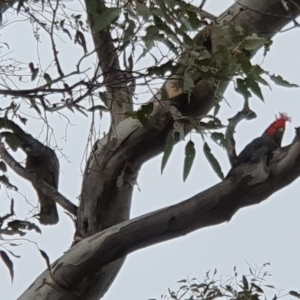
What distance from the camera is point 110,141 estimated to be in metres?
1.30

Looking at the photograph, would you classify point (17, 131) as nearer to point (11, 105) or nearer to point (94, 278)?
point (11, 105)

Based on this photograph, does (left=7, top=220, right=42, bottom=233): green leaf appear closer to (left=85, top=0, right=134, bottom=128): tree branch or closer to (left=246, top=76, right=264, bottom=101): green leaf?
(left=85, top=0, right=134, bottom=128): tree branch

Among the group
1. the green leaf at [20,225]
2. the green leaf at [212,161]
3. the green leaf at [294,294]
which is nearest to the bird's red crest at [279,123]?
the green leaf at [212,161]

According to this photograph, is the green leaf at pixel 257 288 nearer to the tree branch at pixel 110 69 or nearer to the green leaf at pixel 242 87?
the tree branch at pixel 110 69

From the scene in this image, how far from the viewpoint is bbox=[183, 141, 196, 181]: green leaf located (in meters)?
0.91

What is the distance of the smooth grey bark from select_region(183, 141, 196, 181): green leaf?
0.19ft

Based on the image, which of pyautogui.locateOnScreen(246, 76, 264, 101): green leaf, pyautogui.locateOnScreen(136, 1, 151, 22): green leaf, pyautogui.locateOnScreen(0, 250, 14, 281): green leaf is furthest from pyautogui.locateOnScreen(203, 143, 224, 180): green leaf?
pyautogui.locateOnScreen(0, 250, 14, 281): green leaf

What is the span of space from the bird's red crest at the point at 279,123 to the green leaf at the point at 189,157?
26 cm

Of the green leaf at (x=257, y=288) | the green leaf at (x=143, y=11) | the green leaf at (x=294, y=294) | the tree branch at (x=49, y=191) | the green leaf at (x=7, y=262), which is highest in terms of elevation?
the tree branch at (x=49, y=191)

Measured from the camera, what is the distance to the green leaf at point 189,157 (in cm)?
91

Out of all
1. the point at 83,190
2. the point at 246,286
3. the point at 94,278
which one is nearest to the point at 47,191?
the point at 83,190

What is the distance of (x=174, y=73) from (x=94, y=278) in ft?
1.42

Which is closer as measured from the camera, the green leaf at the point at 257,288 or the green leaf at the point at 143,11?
the green leaf at the point at 143,11

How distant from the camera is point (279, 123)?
3.89ft
